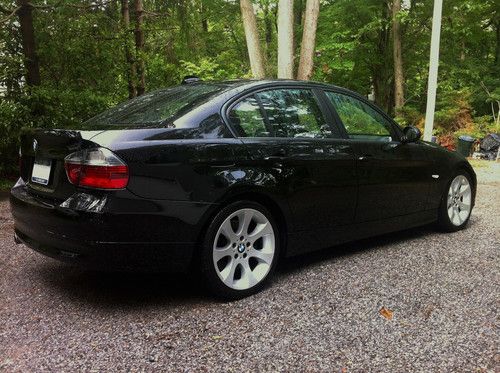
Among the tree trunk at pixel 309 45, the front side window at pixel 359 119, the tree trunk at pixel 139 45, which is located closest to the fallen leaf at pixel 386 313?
the front side window at pixel 359 119

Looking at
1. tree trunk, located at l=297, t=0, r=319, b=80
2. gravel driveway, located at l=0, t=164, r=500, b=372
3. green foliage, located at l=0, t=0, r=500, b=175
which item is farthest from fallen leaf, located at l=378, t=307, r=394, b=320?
tree trunk, located at l=297, t=0, r=319, b=80

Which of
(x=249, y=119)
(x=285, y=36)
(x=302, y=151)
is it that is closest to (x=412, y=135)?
(x=302, y=151)

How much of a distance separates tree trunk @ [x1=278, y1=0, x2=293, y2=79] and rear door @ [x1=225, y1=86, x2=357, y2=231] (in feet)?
21.0

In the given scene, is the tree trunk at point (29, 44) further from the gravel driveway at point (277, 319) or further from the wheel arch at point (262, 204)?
the wheel arch at point (262, 204)

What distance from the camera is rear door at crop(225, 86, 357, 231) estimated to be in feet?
12.1

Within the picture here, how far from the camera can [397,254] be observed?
4.59 m

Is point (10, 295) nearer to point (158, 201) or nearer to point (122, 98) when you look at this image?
point (158, 201)

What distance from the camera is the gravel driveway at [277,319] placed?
2623 millimetres

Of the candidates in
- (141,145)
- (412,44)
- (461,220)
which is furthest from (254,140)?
(412,44)

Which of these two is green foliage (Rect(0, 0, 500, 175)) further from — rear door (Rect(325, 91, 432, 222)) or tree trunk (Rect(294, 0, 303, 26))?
rear door (Rect(325, 91, 432, 222))

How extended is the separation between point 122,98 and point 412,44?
1492cm

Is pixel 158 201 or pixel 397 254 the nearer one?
pixel 158 201

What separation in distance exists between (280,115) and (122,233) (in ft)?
5.35

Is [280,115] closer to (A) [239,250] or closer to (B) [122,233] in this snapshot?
(A) [239,250]
